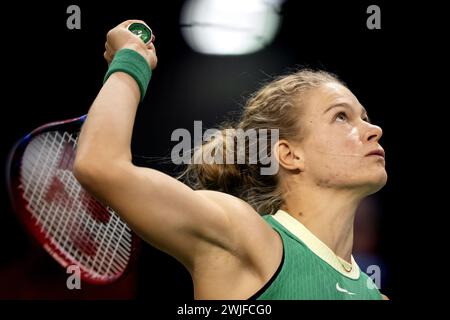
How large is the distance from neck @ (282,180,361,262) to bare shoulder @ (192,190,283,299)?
22 cm

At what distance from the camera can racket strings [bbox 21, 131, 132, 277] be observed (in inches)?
60.3

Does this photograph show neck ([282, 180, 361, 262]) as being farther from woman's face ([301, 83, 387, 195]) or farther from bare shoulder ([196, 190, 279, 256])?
bare shoulder ([196, 190, 279, 256])

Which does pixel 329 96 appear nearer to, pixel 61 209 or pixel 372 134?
pixel 372 134

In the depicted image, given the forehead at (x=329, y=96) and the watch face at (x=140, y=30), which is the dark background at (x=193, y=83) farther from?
the watch face at (x=140, y=30)

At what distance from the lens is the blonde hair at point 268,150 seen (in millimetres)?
1271

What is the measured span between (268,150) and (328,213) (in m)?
0.19

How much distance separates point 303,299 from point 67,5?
1.46 m

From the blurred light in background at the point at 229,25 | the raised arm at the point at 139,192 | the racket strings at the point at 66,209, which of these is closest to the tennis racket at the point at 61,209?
the racket strings at the point at 66,209

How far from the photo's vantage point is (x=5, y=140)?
206cm

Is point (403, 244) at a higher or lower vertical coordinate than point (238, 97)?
lower

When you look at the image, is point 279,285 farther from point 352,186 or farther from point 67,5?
point 67,5

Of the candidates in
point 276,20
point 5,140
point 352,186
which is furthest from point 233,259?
point 276,20

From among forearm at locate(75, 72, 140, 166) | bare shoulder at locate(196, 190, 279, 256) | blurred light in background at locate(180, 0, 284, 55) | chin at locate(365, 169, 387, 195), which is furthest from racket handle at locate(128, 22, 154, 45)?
blurred light in background at locate(180, 0, 284, 55)

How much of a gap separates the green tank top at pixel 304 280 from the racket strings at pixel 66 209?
540 millimetres
